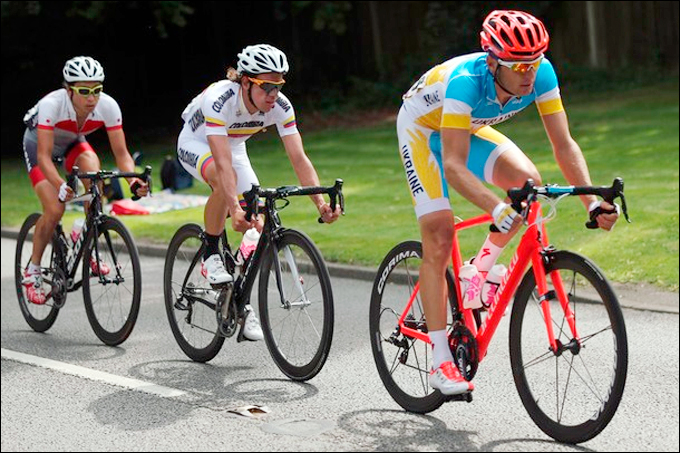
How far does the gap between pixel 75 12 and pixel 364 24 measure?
723cm

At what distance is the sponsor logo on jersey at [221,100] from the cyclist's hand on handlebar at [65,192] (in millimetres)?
1900

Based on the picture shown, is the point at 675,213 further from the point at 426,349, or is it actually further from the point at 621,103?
the point at 621,103

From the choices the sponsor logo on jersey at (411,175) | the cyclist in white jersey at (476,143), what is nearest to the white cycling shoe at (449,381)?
the cyclist in white jersey at (476,143)

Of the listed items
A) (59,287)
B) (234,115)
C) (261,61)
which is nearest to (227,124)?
(234,115)

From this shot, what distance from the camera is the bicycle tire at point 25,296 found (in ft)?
31.6

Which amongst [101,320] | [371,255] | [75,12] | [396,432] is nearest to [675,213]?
[371,255]

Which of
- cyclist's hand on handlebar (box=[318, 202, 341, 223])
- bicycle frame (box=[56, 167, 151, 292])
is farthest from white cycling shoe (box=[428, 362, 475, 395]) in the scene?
bicycle frame (box=[56, 167, 151, 292])

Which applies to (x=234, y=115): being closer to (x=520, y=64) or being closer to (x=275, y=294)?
(x=275, y=294)

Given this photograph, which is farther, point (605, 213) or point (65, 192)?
point (65, 192)

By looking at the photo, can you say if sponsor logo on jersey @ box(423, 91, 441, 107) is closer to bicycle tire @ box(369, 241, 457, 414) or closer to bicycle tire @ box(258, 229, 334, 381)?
bicycle tire @ box(369, 241, 457, 414)

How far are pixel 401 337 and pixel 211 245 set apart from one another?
1747 millimetres

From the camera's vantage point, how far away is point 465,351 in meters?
6.23

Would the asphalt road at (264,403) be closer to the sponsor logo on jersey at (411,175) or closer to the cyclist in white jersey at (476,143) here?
the cyclist in white jersey at (476,143)

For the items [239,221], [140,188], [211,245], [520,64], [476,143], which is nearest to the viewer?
[520,64]
